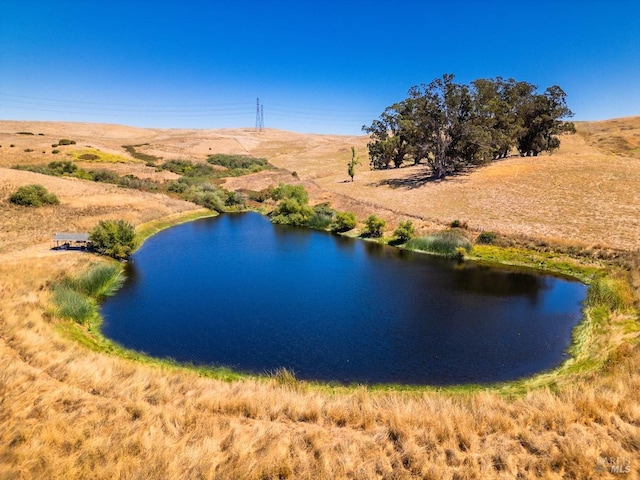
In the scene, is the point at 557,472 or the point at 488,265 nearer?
the point at 557,472

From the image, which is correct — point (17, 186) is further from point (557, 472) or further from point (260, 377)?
point (557, 472)

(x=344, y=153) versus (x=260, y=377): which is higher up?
(x=344, y=153)

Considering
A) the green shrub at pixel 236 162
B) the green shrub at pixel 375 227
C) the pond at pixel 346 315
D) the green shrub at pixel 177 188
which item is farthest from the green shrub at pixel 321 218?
the green shrub at pixel 236 162

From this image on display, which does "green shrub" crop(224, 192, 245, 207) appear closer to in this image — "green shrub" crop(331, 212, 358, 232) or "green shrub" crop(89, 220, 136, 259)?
"green shrub" crop(331, 212, 358, 232)

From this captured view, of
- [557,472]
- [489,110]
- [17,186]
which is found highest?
[489,110]

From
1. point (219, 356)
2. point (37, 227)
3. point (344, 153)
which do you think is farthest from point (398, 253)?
point (344, 153)

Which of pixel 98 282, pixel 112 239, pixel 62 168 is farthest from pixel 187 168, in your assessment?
pixel 98 282

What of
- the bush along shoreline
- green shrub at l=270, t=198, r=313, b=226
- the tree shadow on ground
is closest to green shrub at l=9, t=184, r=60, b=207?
the bush along shoreline

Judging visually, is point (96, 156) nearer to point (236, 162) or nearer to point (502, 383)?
point (236, 162)
